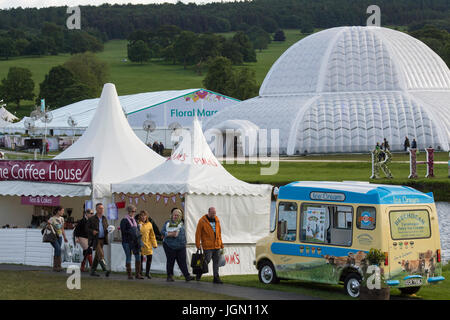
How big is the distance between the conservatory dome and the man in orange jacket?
44.6 meters

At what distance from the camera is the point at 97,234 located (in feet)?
67.3

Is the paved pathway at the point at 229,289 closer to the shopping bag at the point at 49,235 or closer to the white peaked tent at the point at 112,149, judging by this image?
the shopping bag at the point at 49,235

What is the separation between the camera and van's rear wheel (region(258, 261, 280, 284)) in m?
19.4

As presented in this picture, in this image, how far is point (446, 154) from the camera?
6066cm

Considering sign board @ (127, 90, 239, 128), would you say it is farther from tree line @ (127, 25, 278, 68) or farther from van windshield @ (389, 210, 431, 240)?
tree line @ (127, 25, 278, 68)

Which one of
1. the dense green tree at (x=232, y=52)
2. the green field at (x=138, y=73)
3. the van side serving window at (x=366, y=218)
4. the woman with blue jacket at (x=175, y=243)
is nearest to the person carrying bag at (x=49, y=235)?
the woman with blue jacket at (x=175, y=243)

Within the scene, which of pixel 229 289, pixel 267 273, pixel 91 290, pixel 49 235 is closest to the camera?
pixel 91 290

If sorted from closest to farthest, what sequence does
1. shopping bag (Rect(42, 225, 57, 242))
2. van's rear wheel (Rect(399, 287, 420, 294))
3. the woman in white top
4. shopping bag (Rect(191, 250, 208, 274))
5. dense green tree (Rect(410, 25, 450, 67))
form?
van's rear wheel (Rect(399, 287, 420, 294)) < shopping bag (Rect(191, 250, 208, 274)) < shopping bag (Rect(42, 225, 57, 242)) < the woman in white top < dense green tree (Rect(410, 25, 450, 67))

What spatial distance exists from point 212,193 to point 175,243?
2836 millimetres

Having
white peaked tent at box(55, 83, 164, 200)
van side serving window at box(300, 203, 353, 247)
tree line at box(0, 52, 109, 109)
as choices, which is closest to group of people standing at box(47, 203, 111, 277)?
white peaked tent at box(55, 83, 164, 200)

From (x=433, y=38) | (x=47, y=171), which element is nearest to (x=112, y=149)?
(x=47, y=171)

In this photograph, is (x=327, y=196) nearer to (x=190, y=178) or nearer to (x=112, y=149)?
(x=190, y=178)

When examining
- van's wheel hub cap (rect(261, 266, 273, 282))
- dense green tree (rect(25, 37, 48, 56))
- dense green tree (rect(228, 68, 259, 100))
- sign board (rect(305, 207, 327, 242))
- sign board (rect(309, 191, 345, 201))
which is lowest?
van's wheel hub cap (rect(261, 266, 273, 282))

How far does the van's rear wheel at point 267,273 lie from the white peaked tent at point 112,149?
6340mm
